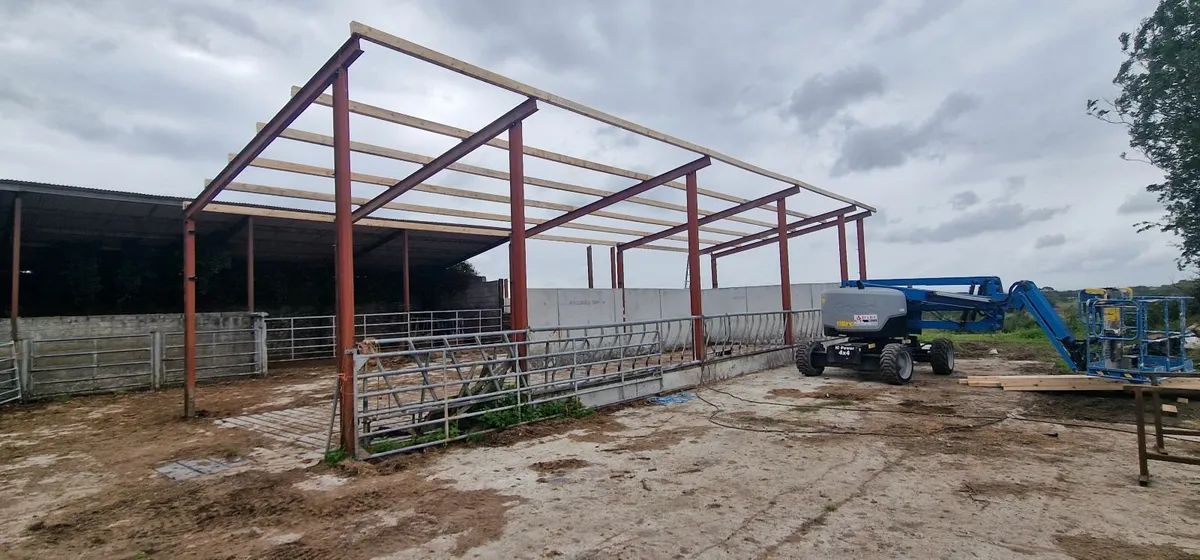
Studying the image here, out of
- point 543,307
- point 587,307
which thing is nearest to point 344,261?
point 543,307

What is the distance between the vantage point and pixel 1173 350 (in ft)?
29.0

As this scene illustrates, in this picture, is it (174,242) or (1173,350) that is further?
(174,242)

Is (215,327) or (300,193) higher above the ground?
(300,193)

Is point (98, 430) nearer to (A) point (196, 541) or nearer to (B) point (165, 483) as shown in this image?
(B) point (165, 483)

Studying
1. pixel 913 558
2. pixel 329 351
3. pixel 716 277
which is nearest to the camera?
pixel 913 558

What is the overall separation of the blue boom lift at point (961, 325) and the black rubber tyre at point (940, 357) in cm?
2

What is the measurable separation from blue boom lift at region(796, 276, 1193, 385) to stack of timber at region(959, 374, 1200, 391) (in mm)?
202

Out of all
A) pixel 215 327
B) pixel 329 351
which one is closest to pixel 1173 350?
pixel 215 327

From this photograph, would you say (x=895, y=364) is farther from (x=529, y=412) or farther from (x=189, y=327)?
(x=189, y=327)

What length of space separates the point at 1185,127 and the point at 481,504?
20.6 m

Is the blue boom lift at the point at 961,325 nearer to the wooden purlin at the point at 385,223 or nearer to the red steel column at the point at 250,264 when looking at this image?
the wooden purlin at the point at 385,223

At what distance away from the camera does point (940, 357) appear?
37.0ft

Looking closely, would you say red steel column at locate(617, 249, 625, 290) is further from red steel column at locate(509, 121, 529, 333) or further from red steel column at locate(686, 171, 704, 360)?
red steel column at locate(509, 121, 529, 333)

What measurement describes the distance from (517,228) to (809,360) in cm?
655
